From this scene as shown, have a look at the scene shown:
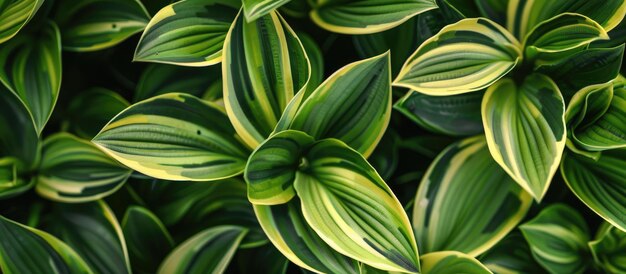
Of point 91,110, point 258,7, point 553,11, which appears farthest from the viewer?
point 91,110

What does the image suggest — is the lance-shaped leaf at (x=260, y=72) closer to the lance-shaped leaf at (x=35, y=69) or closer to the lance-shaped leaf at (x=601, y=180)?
the lance-shaped leaf at (x=35, y=69)

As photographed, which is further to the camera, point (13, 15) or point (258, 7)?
point (13, 15)

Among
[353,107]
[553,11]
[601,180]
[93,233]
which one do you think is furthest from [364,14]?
[93,233]

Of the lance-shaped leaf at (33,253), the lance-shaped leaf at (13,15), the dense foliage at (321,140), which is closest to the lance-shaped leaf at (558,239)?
the dense foliage at (321,140)

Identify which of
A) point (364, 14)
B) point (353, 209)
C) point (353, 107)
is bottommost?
point (353, 209)

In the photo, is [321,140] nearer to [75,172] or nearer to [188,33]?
[188,33]

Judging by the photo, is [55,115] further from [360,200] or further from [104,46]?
[360,200]
